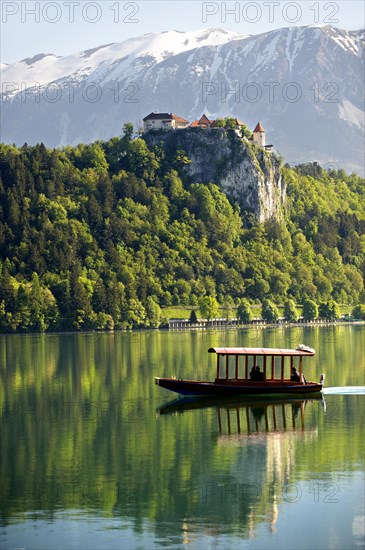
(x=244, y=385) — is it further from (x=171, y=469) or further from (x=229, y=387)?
(x=171, y=469)

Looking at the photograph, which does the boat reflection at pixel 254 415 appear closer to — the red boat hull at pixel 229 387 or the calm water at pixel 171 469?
the calm water at pixel 171 469

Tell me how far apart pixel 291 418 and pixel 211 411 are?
18.3ft

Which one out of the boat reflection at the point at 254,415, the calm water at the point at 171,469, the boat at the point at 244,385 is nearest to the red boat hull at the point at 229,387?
the boat at the point at 244,385

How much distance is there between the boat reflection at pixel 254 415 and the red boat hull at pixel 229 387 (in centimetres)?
56

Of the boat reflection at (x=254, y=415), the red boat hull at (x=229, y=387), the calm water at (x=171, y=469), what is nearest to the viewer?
the calm water at (x=171, y=469)

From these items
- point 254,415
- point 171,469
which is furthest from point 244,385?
point 171,469

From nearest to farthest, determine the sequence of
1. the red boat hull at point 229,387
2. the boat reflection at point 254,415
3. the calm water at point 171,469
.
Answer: the calm water at point 171,469, the boat reflection at point 254,415, the red boat hull at point 229,387

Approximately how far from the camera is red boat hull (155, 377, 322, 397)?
93.3 metres

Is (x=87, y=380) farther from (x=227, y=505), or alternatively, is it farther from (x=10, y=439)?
(x=227, y=505)

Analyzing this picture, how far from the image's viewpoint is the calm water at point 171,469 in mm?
56156

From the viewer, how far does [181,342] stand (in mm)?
170125

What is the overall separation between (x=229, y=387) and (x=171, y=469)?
2648 centimetres

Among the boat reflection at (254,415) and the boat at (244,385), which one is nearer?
the boat reflection at (254,415)

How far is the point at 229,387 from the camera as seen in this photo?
93.3 m
